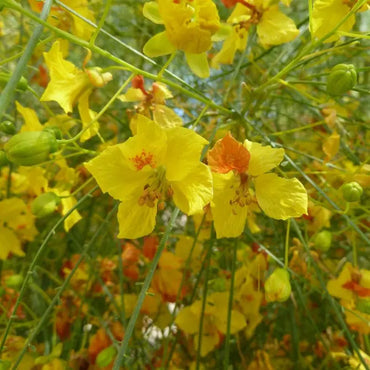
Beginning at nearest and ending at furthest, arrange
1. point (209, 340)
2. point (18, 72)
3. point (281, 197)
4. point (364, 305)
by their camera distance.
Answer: point (18, 72) < point (281, 197) < point (364, 305) < point (209, 340)

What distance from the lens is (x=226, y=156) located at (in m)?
0.63

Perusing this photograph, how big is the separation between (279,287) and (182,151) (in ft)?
0.81

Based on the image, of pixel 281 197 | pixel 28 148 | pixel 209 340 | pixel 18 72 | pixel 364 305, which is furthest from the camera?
pixel 209 340

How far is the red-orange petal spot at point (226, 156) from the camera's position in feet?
2.06

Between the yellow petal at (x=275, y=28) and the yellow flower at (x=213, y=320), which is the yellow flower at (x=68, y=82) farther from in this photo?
the yellow flower at (x=213, y=320)

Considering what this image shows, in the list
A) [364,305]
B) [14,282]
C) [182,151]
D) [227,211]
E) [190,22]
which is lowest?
[14,282]

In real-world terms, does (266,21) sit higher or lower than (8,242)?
higher

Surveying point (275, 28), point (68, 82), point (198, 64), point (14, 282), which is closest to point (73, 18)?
point (68, 82)

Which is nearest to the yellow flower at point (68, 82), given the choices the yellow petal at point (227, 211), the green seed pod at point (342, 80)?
the yellow petal at point (227, 211)

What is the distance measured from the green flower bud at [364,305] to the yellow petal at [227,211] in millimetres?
253

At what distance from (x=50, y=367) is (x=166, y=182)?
38 cm

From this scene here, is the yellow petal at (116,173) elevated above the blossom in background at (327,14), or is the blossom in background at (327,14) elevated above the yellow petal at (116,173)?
the blossom in background at (327,14)

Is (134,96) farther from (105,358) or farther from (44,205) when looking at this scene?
(105,358)

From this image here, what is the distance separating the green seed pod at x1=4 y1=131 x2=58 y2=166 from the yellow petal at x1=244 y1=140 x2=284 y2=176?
9.6 inches
